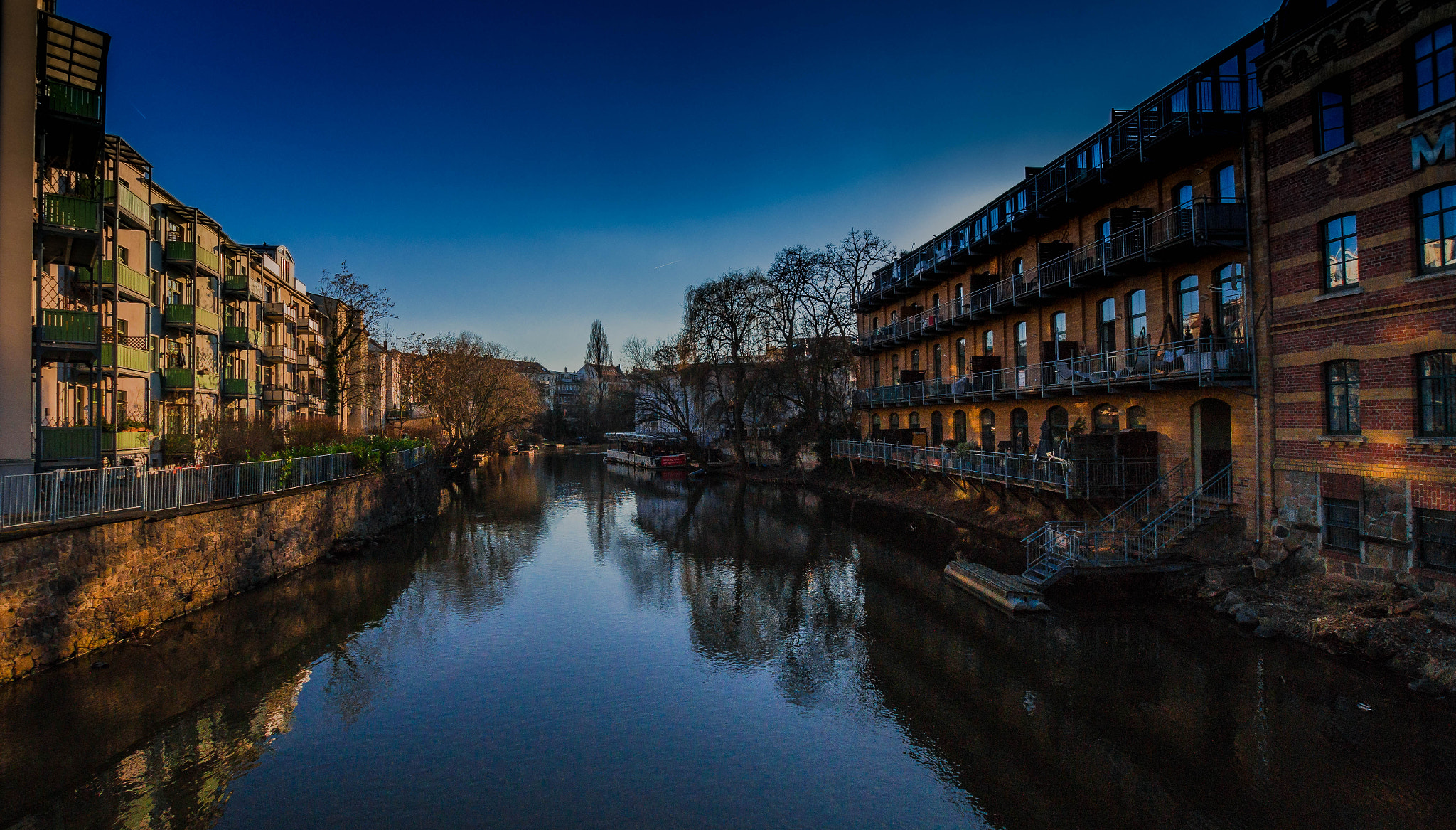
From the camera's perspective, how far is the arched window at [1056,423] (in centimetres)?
2241

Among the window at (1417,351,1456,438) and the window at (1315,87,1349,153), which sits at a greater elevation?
the window at (1315,87,1349,153)

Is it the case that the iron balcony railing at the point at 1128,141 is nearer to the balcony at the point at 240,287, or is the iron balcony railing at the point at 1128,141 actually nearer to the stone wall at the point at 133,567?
the stone wall at the point at 133,567

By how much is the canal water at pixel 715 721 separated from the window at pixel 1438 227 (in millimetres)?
7015

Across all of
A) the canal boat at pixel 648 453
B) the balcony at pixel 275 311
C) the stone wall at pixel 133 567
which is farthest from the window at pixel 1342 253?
the canal boat at pixel 648 453

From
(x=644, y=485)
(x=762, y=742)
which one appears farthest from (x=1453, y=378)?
(x=644, y=485)

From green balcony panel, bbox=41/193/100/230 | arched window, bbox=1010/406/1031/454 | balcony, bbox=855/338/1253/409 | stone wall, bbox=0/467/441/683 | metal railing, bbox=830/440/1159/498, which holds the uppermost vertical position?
green balcony panel, bbox=41/193/100/230

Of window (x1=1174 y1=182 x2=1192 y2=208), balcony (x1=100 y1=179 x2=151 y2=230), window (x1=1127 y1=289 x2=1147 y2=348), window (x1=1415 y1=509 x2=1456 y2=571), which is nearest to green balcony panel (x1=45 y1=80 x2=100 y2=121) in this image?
balcony (x1=100 y1=179 x2=151 y2=230)

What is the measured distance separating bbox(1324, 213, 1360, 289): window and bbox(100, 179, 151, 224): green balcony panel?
1127 inches

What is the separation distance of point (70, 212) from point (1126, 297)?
27.3 meters

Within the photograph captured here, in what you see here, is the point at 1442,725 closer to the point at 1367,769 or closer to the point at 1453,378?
the point at 1367,769

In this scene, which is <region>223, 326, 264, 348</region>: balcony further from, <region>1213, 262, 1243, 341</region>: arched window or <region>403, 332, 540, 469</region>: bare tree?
<region>1213, 262, 1243, 341</region>: arched window

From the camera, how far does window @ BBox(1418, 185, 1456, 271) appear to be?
11.2 m

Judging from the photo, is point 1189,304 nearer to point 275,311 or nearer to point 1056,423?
point 1056,423

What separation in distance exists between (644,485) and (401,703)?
115 feet
